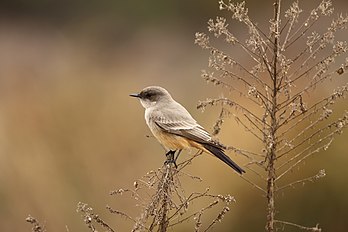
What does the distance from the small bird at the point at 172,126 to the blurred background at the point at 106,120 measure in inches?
75.8

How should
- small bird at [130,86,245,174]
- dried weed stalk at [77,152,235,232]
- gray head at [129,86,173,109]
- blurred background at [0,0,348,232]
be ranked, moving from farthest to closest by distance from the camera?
blurred background at [0,0,348,232]
gray head at [129,86,173,109]
small bird at [130,86,245,174]
dried weed stalk at [77,152,235,232]

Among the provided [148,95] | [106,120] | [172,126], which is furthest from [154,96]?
[106,120]

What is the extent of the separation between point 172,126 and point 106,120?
4.61m

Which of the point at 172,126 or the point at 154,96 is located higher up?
the point at 154,96

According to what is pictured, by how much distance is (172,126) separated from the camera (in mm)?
4410

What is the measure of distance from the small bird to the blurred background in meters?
1.93

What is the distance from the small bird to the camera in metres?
4.19

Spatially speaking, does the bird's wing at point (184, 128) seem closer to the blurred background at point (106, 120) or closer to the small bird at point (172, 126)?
the small bird at point (172, 126)

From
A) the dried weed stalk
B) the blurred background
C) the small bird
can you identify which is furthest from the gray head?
the blurred background

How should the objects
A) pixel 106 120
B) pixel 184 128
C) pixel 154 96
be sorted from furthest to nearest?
pixel 106 120, pixel 154 96, pixel 184 128

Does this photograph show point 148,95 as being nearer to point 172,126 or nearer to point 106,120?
point 172,126

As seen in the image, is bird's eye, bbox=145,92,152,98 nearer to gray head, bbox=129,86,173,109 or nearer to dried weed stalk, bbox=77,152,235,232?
gray head, bbox=129,86,173,109

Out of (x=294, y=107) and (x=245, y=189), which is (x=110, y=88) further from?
(x=294, y=107)

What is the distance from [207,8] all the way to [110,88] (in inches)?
183
